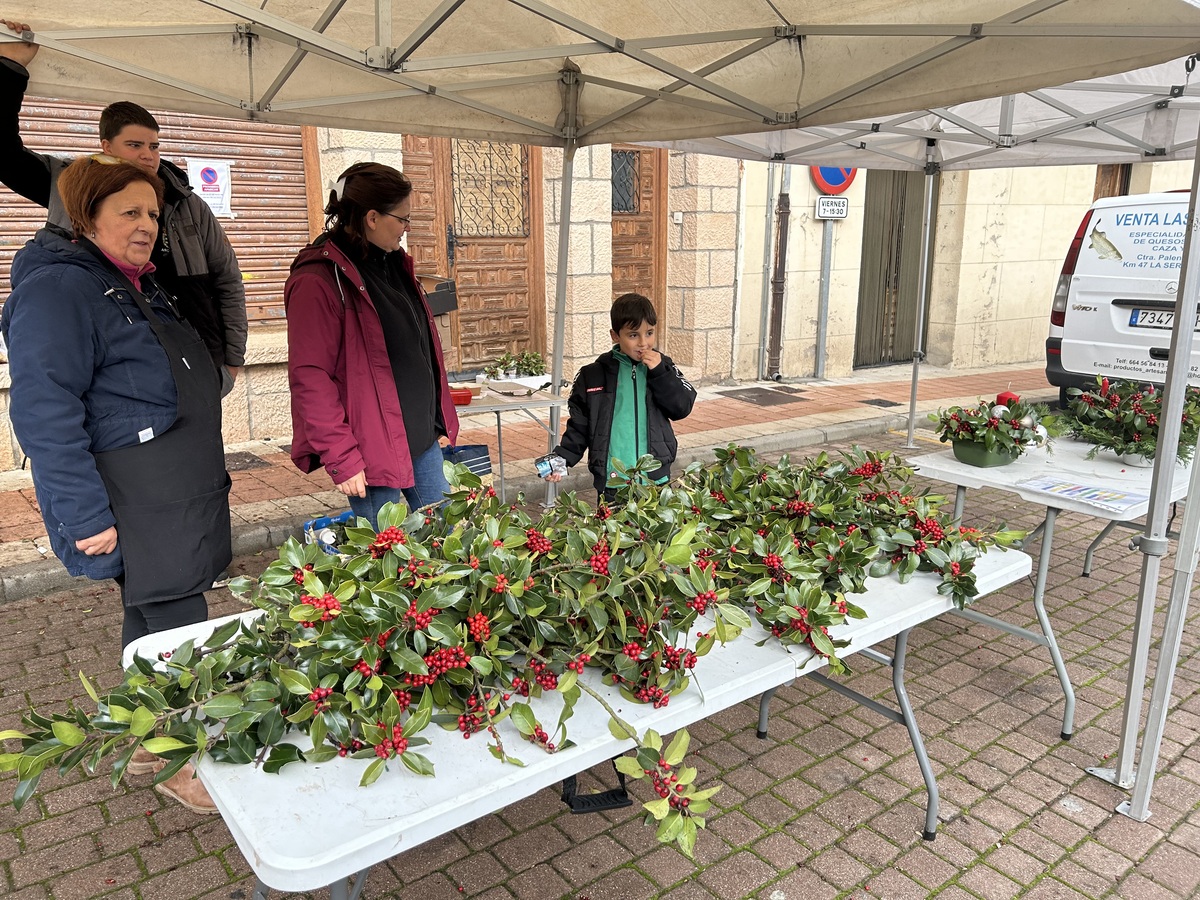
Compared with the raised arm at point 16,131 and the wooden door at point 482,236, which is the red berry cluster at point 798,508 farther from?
the wooden door at point 482,236

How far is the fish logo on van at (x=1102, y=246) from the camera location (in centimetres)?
701

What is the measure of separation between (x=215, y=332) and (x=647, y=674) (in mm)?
2578

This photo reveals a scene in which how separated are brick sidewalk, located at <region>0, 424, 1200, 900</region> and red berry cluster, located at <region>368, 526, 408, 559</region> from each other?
118cm

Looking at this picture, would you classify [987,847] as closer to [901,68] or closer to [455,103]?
[901,68]

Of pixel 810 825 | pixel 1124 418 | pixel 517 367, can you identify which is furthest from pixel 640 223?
pixel 810 825

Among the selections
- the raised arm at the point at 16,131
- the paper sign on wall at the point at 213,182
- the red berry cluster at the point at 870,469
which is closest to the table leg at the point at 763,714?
the red berry cluster at the point at 870,469

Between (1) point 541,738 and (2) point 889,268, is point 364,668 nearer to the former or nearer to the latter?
(1) point 541,738

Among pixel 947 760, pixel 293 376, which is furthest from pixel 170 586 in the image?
pixel 947 760

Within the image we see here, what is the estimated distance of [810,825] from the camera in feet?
8.62

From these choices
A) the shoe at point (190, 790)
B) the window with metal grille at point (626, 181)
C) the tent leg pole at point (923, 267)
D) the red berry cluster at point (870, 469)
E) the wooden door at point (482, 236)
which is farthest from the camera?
the window with metal grille at point (626, 181)

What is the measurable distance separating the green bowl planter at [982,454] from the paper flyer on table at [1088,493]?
18 cm

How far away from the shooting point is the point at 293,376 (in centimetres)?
296

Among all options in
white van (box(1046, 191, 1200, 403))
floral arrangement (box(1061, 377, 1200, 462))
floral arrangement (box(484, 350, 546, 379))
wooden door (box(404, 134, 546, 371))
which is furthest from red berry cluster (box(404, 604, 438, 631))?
white van (box(1046, 191, 1200, 403))

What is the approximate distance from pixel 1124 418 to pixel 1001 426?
66 cm
